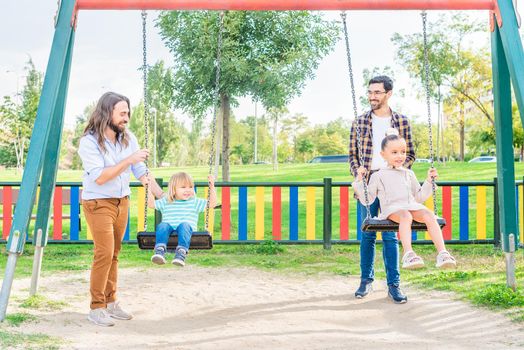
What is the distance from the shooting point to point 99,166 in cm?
464

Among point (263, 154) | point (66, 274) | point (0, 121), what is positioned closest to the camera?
point (66, 274)

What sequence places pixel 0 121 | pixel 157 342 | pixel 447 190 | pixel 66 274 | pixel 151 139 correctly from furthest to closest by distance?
1. pixel 151 139
2. pixel 0 121
3. pixel 447 190
4. pixel 66 274
5. pixel 157 342

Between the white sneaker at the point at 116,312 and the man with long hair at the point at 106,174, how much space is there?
334mm

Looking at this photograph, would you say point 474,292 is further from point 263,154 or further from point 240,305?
point 263,154

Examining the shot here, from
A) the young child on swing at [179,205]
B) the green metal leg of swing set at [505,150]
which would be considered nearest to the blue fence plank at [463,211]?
the green metal leg of swing set at [505,150]

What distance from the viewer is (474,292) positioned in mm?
6340

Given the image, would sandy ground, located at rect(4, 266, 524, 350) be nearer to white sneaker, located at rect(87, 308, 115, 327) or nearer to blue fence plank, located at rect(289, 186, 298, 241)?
white sneaker, located at rect(87, 308, 115, 327)

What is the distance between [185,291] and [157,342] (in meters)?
2.01

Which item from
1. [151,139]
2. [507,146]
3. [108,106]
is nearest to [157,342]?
[108,106]

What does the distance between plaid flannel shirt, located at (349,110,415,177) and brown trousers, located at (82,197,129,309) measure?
6.24 ft

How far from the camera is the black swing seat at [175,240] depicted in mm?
5219

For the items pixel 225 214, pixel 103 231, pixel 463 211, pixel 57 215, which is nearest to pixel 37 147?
pixel 103 231

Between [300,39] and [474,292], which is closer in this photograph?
[474,292]

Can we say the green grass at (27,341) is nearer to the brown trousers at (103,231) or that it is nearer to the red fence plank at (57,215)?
the brown trousers at (103,231)
